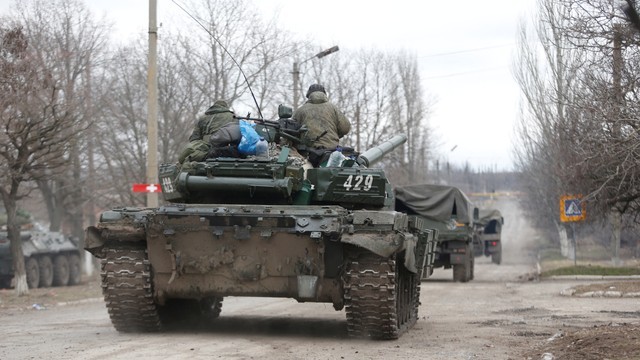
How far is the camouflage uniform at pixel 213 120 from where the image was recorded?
1233cm

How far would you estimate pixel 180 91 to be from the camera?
99.4ft

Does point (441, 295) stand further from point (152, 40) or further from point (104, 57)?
point (104, 57)

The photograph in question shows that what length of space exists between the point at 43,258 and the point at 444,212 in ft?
38.6

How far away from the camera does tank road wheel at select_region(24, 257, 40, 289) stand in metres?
27.8

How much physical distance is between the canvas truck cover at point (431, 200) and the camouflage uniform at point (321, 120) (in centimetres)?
1336

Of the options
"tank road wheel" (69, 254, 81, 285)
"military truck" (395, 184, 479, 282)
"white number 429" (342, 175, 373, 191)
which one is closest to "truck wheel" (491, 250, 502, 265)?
"military truck" (395, 184, 479, 282)

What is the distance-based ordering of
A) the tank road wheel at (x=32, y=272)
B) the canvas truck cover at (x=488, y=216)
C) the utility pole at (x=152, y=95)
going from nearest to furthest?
the utility pole at (x=152, y=95), the tank road wheel at (x=32, y=272), the canvas truck cover at (x=488, y=216)

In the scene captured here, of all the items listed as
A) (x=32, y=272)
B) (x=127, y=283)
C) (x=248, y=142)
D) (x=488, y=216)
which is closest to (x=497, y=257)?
(x=488, y=216)

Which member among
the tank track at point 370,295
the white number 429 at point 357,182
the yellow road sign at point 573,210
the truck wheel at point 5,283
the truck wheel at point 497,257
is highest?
the white number 429 at point 357,182

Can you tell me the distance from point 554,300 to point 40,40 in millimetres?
16964

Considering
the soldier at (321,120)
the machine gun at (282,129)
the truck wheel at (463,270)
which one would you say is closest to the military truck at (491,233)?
the truck wheel at (463,270)

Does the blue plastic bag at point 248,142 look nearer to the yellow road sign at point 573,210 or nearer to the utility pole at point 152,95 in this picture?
the utility pole at point 152,95

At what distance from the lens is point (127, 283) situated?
11.2 meters

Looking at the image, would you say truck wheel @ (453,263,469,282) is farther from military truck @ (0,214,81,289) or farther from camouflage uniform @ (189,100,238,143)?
camouflage uniform @ (189,100,238,143)
